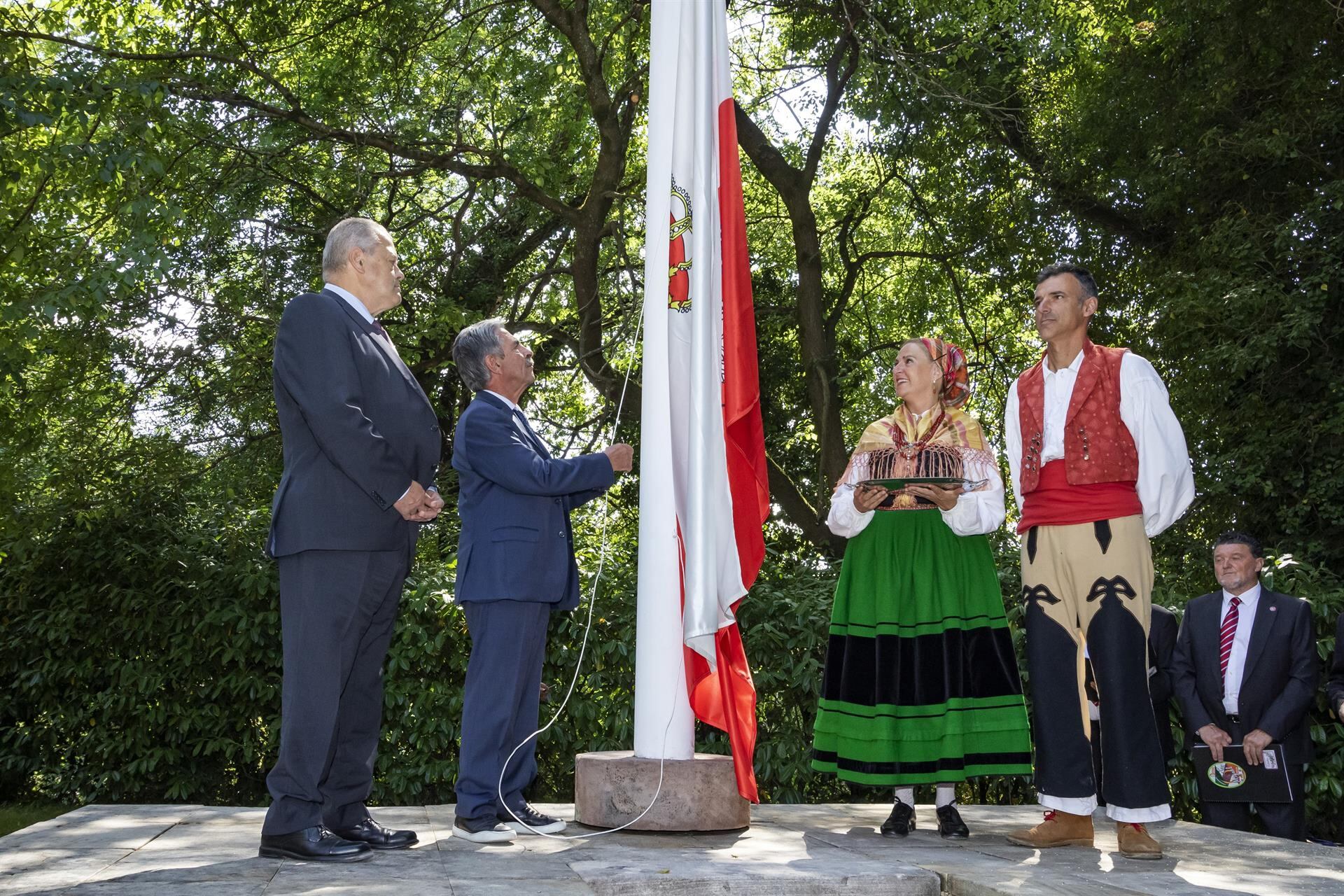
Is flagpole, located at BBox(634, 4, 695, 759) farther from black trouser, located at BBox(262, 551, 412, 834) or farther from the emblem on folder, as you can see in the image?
the emblem on folder

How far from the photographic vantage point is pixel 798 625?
247 inches

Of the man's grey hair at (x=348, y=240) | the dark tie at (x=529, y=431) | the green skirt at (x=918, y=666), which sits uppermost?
the man's grey hair at (x=348, y=240)

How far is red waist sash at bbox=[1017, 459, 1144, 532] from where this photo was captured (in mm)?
4188

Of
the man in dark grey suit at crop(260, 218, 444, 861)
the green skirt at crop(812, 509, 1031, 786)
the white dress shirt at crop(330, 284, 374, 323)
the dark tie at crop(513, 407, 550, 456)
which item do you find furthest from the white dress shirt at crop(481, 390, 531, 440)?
the green skirt at crop(812, 509, 1031, 786)

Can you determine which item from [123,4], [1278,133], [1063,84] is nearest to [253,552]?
[123,4]

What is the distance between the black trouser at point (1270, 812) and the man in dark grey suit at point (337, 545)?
3.57 m

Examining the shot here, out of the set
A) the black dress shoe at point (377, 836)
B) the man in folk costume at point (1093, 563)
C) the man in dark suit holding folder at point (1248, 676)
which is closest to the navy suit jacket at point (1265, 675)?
the man in dark suit holding folder at point (1248, 676)

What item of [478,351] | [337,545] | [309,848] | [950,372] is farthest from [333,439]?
[950,372]

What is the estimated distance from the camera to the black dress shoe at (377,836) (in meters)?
3.91

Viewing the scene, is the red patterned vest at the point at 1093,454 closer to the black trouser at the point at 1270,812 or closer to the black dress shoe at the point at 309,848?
the black trouser at the point at 1270,812

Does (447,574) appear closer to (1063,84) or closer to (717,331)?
(717,331)

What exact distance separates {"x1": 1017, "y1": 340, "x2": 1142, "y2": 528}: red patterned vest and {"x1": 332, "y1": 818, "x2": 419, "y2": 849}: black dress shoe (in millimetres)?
2439

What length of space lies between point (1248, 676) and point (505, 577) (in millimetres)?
3405

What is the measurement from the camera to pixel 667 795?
4.20 meters
